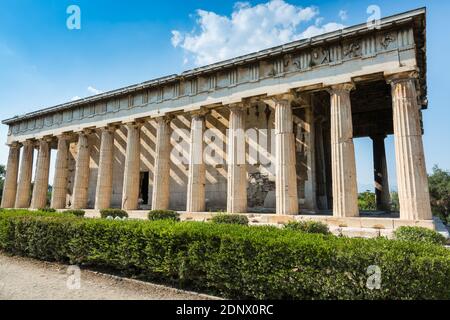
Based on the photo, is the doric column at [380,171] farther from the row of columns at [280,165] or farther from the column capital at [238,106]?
the column capital at [238,106]

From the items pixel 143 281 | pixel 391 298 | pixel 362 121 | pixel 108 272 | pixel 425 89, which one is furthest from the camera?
pixel 362 121

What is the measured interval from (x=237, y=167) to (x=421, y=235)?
880 centimetres

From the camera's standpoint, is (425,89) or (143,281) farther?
(425,89)

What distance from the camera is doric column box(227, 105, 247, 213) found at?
15.3 m

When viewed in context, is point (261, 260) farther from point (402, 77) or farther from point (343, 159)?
point (402, 77)

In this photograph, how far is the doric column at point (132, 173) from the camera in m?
19.3

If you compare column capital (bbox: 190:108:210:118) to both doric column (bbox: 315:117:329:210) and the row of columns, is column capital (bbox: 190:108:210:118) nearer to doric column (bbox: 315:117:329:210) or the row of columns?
the row of columns

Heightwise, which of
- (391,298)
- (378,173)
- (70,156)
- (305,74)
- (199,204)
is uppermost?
(305,74)

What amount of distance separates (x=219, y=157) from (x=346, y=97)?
9884 millimetres

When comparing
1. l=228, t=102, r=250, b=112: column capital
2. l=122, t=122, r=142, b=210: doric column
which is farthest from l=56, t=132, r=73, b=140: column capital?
l=228, t=102, r=250, b=112: column capital

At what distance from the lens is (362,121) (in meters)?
22.6

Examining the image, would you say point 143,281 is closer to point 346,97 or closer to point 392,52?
point 346,97

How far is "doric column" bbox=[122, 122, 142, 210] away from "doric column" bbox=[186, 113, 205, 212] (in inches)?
187
